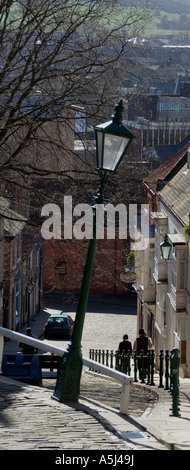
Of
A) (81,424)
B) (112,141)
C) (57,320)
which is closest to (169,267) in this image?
(57,320)

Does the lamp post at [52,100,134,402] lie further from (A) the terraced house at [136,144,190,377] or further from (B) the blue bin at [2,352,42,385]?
(A) the terraced house at [136,144,190,377]

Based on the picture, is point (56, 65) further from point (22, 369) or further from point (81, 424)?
point (81, 424)

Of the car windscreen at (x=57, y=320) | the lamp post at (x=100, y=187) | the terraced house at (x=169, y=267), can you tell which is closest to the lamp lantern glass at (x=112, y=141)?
the lamp post at (x=100, y=187)

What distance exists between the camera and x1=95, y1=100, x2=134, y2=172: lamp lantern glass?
12.6 m

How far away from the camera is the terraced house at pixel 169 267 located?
3253cm

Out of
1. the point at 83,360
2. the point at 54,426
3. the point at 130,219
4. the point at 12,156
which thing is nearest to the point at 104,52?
the point at 12,156

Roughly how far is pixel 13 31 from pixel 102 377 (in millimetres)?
6355

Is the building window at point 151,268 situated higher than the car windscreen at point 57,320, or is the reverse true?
the building window at point 151,268

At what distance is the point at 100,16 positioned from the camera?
1898 cm

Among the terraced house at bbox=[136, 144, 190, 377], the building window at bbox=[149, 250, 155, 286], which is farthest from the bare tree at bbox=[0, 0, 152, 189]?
the building window at bbox=[149, 250, 155, 286]

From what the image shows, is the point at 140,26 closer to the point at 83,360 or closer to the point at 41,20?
the point at 41,20

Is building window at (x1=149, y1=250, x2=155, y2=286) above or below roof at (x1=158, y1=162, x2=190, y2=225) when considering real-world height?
below

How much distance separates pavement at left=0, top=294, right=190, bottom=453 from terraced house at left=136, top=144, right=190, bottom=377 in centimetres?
1637

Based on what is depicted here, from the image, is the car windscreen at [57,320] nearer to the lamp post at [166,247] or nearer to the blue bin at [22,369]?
the lamp post at [166,247]
